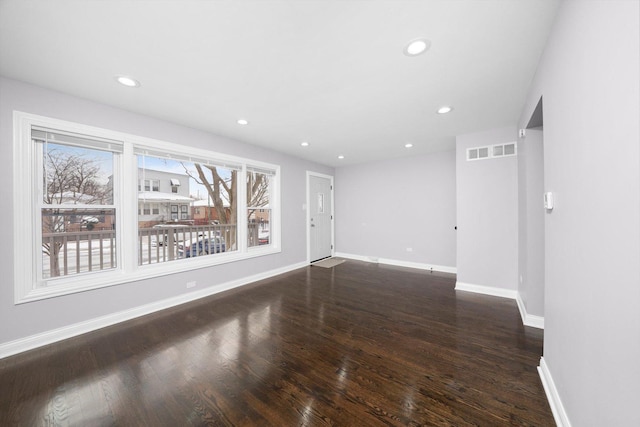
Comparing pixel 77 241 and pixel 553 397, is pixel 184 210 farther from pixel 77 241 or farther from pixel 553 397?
pixel 553 397

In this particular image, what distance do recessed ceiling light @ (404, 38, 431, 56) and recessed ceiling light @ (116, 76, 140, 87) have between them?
96.6 inches

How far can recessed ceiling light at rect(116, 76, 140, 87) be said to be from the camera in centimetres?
209

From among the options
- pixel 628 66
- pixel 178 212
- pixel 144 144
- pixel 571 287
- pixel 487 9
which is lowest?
pixel 571 287

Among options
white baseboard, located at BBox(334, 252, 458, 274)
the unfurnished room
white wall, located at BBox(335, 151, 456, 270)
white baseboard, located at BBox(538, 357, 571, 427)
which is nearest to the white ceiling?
the unfurnished room

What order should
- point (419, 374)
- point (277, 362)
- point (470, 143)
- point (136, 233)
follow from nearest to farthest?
1. point (419, 374)
2. point (277, 362)
3. point (136, 233)
4. point (470, 143)

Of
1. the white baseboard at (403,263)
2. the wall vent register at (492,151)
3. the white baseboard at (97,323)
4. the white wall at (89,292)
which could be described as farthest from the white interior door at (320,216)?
the wall vent register at (492,151)

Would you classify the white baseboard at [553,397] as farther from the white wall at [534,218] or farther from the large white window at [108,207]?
the large white window at [108,207]

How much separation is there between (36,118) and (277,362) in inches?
129

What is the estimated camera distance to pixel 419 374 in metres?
1.79

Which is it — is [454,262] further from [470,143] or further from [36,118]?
[36,118]

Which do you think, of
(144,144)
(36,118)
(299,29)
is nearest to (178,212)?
(144,144)

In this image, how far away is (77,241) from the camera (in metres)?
2.63

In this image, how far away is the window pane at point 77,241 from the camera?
239cm

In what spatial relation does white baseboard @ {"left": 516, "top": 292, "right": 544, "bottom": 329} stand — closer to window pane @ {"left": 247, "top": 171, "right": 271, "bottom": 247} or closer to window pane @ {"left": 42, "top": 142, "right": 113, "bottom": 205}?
window pane @ {"left": 247, "top": 171, "right": 271, "bottom": 247}
